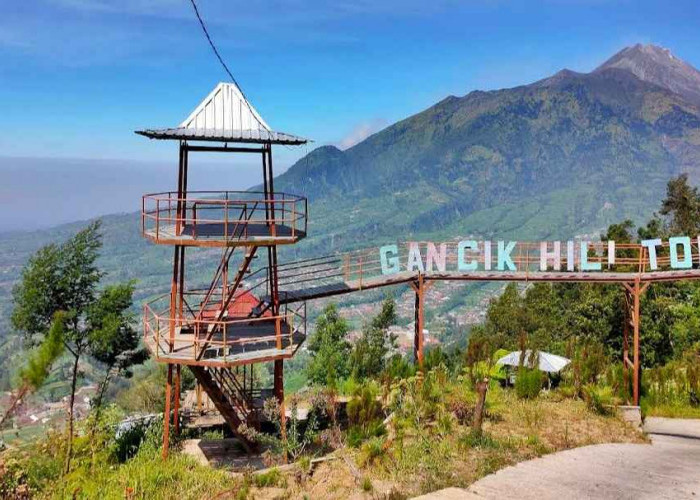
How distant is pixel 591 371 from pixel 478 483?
11.2 metres

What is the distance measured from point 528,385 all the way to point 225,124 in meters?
13.1

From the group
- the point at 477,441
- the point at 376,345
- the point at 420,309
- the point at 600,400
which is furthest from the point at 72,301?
the point at 600,400

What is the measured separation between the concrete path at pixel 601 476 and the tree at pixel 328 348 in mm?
24517

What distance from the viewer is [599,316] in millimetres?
41375

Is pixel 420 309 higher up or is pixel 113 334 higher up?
pixel 420 309

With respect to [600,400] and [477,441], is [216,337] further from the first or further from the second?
[600,400]

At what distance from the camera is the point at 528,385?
21.7 m

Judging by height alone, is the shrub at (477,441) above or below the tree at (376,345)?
above

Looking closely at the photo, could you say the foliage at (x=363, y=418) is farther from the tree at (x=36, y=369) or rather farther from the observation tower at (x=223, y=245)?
the tree at (x=36, y=369)

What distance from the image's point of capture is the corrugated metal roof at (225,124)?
17.9 m

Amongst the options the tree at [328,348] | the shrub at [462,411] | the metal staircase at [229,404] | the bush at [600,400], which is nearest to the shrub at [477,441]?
the shrub at [462,411]

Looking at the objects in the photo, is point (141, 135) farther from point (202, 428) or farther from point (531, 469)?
point (531, 469)

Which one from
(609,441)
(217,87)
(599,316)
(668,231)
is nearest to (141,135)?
(217,87)

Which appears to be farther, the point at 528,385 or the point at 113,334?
the point at 113,334
